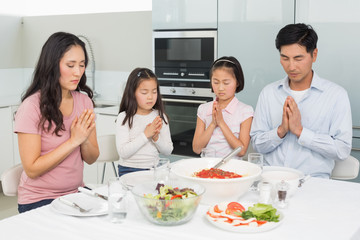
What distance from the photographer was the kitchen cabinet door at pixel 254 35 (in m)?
3.20

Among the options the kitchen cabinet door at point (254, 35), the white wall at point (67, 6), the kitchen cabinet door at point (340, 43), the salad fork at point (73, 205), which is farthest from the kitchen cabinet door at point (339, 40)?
the salad fork at point (73, 205)

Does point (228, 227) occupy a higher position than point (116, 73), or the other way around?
point (116, 73)

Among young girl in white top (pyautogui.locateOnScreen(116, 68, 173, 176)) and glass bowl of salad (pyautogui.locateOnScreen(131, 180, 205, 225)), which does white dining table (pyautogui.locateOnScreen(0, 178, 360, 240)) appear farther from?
young girl in white top (pyautogui.locateOnScreen(116, 68, 173, 176))

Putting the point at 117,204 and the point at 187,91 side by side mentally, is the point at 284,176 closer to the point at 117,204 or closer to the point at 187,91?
the point at 117,204

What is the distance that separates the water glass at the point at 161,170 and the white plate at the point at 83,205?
24cm

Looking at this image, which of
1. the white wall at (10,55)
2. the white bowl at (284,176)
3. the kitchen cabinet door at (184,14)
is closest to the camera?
the white bowl at (284,176)

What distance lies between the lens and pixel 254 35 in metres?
3.30

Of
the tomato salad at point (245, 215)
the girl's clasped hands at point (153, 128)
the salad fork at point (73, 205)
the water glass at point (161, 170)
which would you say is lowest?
the salad fork at point (73, 205)

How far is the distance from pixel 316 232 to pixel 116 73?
11.1 ft

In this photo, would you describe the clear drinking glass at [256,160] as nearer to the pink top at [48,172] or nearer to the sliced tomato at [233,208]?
the sliced tomato at [233,208]

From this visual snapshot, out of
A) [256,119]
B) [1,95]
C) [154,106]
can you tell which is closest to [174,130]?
[154,106]

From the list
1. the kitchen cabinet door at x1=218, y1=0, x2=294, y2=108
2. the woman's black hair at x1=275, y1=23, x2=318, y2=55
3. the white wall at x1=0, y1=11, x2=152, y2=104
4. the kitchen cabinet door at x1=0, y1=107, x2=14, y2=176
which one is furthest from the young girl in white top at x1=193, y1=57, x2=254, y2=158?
the kitchen cabinet door at x1=0, y1=107, x2=14, y2=176

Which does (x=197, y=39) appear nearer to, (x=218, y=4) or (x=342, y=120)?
(x=218, y=4)

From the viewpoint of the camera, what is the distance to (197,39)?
11.5ft
